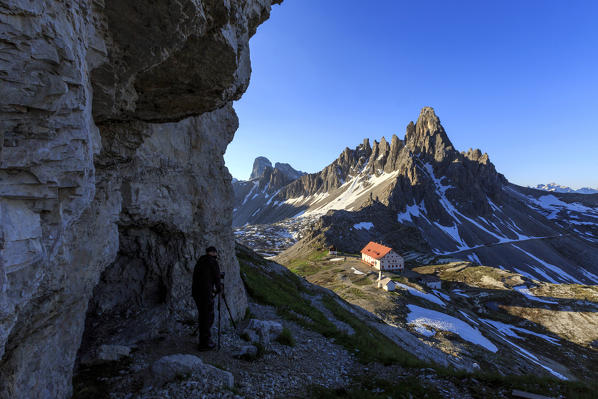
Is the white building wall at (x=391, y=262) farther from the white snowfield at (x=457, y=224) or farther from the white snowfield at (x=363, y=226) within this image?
the white snowfield at (x=457, y=224)

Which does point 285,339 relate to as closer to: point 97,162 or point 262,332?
point 262,332

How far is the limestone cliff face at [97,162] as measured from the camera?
4664mm

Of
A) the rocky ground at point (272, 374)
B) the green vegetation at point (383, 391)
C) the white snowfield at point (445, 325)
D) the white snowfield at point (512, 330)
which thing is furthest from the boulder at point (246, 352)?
the white snowfield at point (512, 330)

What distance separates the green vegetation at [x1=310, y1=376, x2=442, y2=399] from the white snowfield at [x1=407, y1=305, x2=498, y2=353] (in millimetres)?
37437

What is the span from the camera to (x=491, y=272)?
94.8 metres

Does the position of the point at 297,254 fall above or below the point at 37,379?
below

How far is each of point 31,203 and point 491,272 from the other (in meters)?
120

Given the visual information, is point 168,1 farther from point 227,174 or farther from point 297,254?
point 297,254

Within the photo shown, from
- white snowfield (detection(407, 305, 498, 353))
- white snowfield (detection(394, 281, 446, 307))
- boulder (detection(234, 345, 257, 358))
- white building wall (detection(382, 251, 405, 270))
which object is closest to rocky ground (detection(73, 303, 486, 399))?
boulder (detection(234, 345, 257, 358))

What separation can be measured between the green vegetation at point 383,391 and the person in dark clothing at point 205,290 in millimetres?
4769

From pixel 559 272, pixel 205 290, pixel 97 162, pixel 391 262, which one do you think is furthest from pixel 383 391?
pixel 559 272

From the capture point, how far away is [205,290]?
33.8 feet

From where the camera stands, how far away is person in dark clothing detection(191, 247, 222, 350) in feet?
33.8

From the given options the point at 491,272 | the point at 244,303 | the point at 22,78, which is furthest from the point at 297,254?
the point at 22,78
